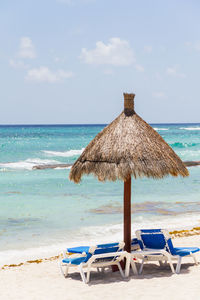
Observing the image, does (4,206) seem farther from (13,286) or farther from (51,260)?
(13,286)

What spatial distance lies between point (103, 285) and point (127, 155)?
6.24 ft

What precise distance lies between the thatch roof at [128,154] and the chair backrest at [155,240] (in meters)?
0.94

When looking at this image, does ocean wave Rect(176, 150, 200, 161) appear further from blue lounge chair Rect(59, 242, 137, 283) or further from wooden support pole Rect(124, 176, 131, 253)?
blue lounge chair Rect(59, 242, 137, 283)

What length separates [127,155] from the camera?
250 inches

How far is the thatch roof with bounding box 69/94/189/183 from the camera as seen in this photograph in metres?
6.31

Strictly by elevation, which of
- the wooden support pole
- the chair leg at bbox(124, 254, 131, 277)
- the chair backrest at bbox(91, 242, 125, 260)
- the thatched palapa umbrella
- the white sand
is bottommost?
the white sand

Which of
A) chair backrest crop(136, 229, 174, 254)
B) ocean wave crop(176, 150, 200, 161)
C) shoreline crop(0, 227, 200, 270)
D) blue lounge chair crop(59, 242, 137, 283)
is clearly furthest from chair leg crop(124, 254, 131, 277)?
ocean wave crop(176, 150, 200, 161)

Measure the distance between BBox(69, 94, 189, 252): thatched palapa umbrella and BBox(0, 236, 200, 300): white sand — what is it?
642 mm

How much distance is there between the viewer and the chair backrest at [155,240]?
21.7 feet

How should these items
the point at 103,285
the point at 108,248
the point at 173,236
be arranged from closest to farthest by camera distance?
the point at 103,285
the point at 108,248
the point at 173,236

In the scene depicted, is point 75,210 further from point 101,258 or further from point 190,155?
point 190,155

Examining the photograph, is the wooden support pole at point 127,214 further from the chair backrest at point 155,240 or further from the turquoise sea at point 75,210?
the turquoise sea at point 75,210

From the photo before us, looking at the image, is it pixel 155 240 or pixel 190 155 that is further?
pixel 190 155

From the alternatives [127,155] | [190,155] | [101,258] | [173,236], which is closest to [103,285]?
[101,258]
